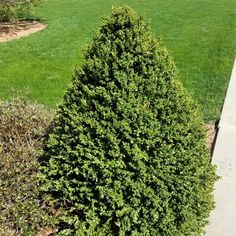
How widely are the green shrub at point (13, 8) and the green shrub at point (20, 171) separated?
922 cm

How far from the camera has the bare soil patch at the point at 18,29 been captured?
1191 centimetres

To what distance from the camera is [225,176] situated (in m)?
4.95

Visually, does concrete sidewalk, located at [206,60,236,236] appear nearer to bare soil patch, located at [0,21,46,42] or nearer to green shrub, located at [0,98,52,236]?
green shrub, located at [0,98,52,236]

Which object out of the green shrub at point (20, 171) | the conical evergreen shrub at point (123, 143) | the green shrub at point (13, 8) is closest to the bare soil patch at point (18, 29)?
the green shrub at point (13, 8)

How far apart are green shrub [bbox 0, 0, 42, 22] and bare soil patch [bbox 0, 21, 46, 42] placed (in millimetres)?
204

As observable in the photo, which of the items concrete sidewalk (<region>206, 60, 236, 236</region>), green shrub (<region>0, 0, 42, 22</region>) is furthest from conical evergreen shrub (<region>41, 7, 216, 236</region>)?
green shrub (<region>0, 0, 42, 22</region>)

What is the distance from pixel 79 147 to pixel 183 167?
77 cm

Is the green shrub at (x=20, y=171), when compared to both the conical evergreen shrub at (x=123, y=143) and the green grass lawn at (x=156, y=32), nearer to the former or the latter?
the conical evergreen shrub at (x=123, y=143)

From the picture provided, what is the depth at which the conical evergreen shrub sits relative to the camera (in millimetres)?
3125

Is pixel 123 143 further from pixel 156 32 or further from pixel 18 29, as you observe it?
pixel 18 29

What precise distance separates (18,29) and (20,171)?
976 centimetres

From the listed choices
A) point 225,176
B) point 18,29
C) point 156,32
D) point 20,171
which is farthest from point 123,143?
point 18,29

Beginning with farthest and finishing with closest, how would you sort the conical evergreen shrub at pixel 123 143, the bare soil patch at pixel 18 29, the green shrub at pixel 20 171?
the bare soil patch at pixel 18 29 < the green shrub at pixel 20 171 < the conical evergreen shrub at pixel 123 143

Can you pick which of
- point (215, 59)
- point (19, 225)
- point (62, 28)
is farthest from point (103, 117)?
point (62, 28)
